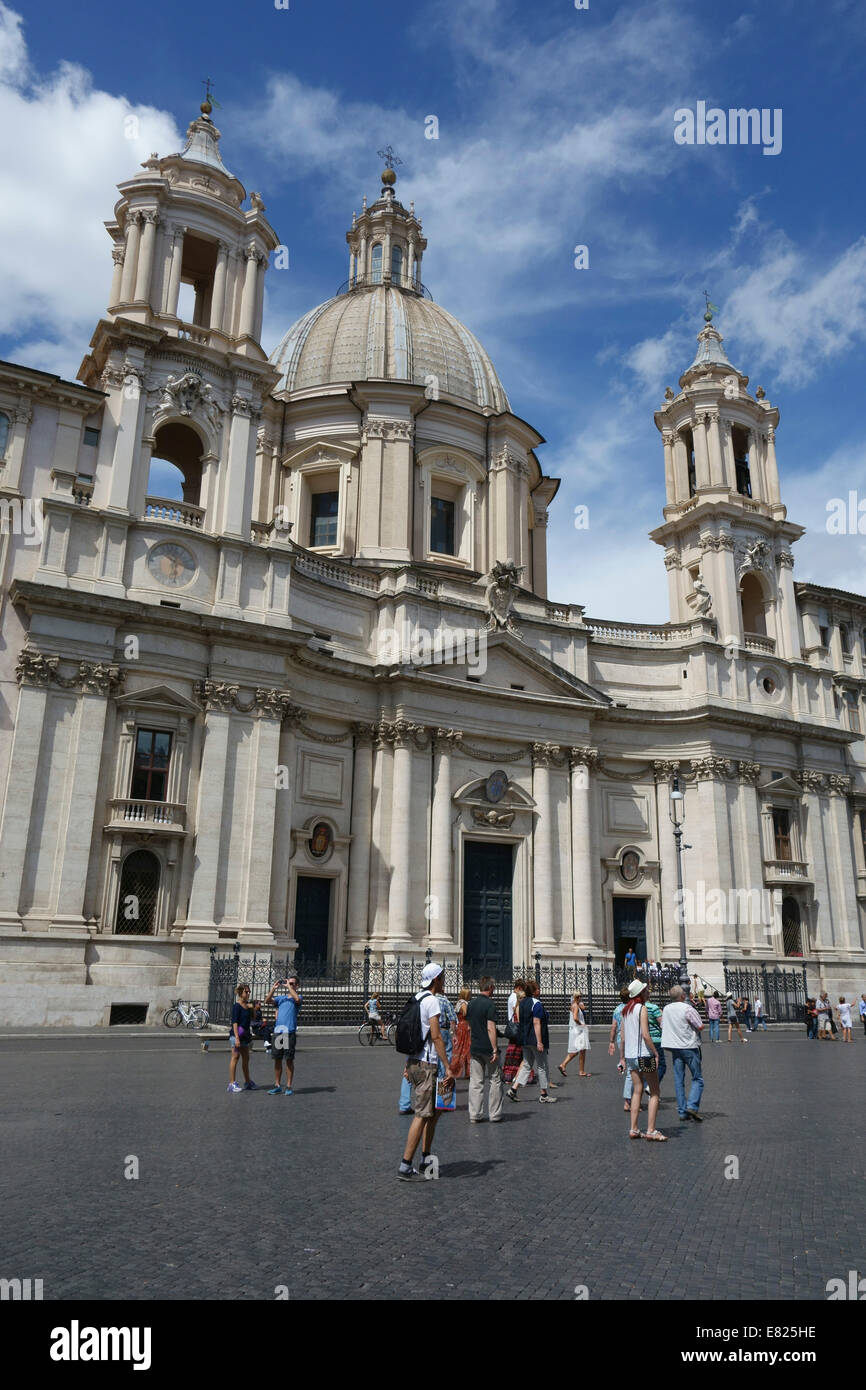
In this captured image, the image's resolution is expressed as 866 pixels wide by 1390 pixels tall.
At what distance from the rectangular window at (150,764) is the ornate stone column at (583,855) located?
1551cm

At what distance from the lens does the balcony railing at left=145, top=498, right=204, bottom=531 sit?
101 ft

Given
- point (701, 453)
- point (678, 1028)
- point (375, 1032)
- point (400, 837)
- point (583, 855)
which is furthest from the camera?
point (701, 453)

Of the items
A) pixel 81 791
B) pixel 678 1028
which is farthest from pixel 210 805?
pixel 678 1028

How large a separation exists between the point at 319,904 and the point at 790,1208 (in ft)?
86.7

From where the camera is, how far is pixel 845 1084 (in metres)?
16.8

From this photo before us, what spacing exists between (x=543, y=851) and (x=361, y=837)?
676cm

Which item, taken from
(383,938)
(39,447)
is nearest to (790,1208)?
(383,938)

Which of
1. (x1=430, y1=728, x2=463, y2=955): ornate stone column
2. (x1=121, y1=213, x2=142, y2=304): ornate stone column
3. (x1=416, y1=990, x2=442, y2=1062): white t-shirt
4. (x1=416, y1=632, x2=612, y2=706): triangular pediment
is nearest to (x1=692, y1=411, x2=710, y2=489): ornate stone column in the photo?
(x1=416, y1=632, x2=612, y2=706): triangular pediment

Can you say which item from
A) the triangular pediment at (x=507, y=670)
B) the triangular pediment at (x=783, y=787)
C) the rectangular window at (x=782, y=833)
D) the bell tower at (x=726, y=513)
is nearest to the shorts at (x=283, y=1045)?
the triangular pediment at (x=507, y=670)

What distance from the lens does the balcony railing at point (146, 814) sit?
2767 cm

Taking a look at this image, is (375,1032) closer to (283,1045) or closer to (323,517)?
(283,1045)

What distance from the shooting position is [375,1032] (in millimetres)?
23828

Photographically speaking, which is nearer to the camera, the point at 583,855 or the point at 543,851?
the point at 543,851

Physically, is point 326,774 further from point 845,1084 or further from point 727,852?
point 845,1084
